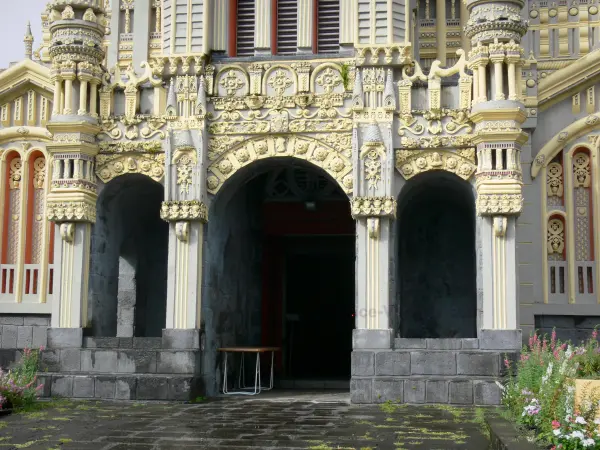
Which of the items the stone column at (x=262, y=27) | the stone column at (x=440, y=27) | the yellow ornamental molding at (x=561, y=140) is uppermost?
the stone column at (x=440, y=27)

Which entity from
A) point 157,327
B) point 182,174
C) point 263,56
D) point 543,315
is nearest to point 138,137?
point 182,174

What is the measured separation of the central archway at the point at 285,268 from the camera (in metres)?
19.2

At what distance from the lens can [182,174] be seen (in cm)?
1823

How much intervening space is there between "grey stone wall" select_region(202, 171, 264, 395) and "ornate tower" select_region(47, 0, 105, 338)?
248 cm

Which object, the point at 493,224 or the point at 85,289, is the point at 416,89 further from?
the point at 85,289

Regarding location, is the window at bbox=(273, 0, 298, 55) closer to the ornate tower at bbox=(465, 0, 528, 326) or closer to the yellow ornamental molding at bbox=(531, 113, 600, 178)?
the ornate tower at bbox=(465, 0, 528, 326)

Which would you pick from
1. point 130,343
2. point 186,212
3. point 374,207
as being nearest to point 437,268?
point 374,207

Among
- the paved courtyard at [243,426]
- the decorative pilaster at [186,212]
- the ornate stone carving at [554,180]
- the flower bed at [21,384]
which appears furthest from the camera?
the ornate stone carving at [554,180]

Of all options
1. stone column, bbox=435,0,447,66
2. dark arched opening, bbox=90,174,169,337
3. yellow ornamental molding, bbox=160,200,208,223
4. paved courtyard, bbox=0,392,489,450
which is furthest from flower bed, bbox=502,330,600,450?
stone column, bbox=435,0,447,66

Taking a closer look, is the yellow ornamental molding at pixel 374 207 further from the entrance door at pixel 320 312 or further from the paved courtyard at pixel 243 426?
the entrance door at pixel 320 312

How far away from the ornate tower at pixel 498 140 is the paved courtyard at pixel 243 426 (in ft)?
7.70

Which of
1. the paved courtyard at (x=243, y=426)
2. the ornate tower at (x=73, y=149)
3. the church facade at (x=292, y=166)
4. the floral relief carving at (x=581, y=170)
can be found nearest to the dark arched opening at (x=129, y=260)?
the church facade at (x=292, y=166)

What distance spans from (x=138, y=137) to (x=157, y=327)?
5252mm

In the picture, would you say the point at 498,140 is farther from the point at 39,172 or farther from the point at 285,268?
the point at 39,172
